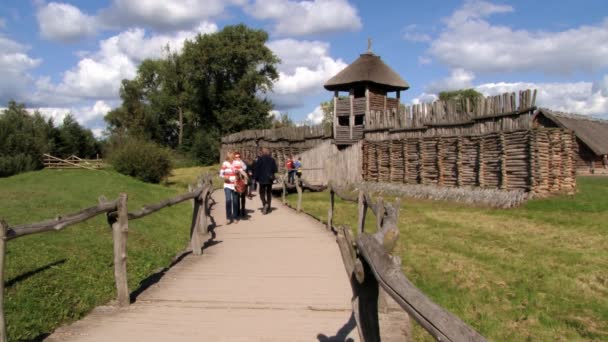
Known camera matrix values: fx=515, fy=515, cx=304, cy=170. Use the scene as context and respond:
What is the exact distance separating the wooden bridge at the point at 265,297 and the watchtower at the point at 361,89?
1775 centimetres

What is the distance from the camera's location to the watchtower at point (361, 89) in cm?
2636

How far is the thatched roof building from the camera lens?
31.8 m

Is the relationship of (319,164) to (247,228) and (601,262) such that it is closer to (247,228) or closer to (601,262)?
(247,228)

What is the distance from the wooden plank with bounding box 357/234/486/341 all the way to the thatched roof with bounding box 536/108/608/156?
32.0 metres

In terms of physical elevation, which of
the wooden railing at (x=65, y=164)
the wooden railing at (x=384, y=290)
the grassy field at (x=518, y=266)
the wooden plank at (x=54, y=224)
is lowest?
the grassy field at (x=518, y=266)

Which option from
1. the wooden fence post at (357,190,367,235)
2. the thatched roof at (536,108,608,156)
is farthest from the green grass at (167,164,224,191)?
the thatched roof at (536,108,608,156)

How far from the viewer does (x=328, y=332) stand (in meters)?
4.96

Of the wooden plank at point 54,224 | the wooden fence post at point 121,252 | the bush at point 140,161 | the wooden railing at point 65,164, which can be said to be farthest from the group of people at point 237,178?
the wooden railing at point 65,164

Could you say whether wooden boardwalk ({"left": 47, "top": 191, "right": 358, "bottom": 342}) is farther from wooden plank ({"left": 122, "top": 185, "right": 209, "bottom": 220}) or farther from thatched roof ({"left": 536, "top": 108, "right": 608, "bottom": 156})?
thatched roof ({"left": 536, "top": 108, "right": 608, "bottom": 156})

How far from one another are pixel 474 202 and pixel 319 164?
8919 millimetres

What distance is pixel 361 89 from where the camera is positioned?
28.3m

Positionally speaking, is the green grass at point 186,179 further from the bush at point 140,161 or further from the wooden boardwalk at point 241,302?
the wooden boardwalk at point 241,302

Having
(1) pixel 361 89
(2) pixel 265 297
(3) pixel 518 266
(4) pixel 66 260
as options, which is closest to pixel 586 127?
(1) pixel 361 89

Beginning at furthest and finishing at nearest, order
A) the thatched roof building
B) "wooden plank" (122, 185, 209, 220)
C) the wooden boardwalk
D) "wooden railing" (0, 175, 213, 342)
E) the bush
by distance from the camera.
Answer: the thatched roof building, the bush, "wooden plank" (122, 185, 209, 220), the wooden boardwalk, "wooden railing" (0, 175, 213, 342)
